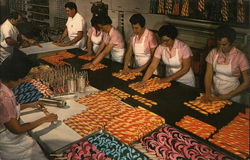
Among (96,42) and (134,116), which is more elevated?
(96,42)

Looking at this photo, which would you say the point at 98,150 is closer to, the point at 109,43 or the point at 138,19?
the point at 138,19

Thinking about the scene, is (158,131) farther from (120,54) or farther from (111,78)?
(120,54)

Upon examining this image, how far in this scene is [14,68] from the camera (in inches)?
86.4

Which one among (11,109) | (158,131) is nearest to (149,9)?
(158,131)

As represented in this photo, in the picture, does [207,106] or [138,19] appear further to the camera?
[138,19]

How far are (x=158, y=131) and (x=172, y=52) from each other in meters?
1.72

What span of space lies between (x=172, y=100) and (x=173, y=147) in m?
0.91

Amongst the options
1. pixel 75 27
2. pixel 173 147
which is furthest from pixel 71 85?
pixel 75 27

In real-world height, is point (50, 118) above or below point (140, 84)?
below

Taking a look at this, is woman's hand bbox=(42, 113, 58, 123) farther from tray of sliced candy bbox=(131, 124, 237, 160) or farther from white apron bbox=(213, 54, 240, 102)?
white apron bbox=(213, 54, 240, 102)

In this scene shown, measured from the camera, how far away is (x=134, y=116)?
8.85 ft

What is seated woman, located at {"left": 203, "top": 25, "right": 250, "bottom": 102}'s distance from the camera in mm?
3092

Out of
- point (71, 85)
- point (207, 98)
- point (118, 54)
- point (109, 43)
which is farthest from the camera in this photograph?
point (118, 54)

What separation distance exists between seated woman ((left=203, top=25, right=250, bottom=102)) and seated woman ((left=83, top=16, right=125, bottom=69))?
1940 millimetres
